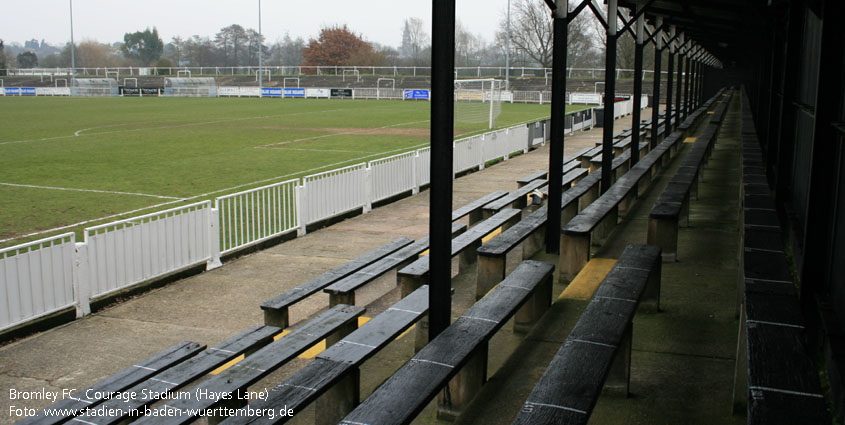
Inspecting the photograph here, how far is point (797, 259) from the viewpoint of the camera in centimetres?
536

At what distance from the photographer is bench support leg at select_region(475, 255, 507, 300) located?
6.75 metres

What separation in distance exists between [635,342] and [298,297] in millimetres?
3184

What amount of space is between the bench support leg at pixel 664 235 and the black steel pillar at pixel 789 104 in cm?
106

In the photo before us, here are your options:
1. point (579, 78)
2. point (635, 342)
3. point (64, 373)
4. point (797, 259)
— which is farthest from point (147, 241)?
point (579, 78)

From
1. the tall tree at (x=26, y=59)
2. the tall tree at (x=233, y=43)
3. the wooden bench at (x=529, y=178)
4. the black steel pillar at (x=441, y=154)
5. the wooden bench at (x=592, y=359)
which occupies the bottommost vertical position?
the wooden bench at (x=529, y=178)

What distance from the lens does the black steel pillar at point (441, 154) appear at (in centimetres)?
415

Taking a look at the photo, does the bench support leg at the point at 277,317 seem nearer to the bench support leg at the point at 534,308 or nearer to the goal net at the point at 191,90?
the bench support leg at the point at 534,308

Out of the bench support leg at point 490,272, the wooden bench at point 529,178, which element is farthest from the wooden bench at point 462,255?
the wooden bench at point 529,178

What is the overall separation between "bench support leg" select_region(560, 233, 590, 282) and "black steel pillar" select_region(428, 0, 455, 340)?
9.23 ft

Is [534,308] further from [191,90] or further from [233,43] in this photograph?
[233,43]

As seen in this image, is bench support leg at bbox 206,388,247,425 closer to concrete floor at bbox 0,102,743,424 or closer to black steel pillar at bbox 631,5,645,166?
concrete floor at bbox 0,102,743,424

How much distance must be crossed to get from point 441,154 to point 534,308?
80.6 inches

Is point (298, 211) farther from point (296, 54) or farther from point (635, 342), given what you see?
point (296, 54)

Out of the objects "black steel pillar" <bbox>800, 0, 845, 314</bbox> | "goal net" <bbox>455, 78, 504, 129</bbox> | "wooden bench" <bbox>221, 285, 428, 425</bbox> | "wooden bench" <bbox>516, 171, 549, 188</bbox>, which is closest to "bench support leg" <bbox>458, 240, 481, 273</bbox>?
"wooden bench" <bbox>221, 285, 428, 425</bbox>
